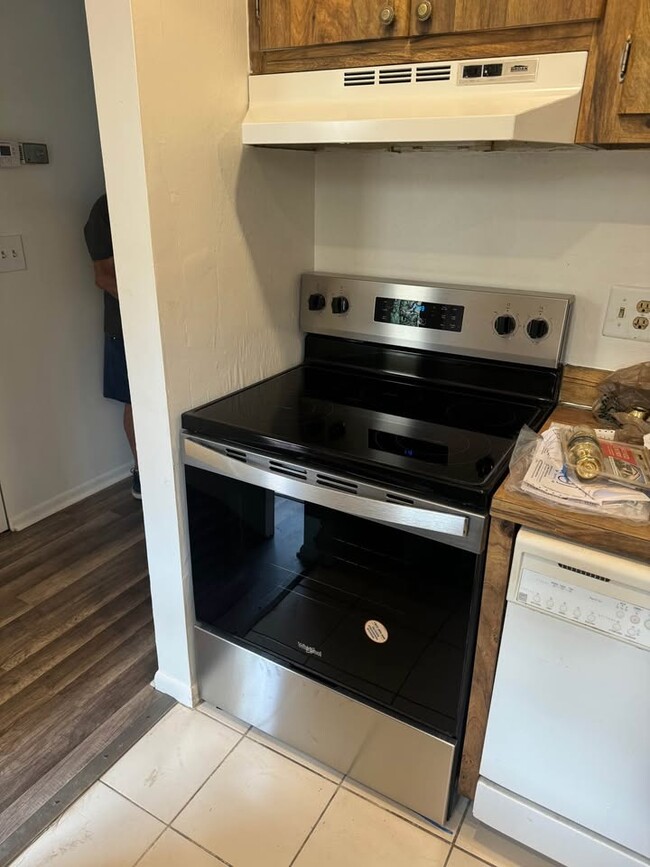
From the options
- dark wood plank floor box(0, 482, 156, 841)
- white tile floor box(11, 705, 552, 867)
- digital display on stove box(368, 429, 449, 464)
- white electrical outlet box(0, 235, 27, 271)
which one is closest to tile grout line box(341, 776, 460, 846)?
white tile floor box(11, 705, 552, 867)

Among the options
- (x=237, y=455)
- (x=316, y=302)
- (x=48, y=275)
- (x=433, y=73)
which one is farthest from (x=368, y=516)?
(x=48, y=275)

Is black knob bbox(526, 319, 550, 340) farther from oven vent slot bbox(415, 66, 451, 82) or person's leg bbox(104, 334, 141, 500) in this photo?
person's leg bbox(104, 334, 141, 500)

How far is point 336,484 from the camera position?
122 centimetres

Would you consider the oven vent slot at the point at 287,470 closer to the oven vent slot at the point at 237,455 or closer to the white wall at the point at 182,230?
the oven vent slot at the point at 237,455

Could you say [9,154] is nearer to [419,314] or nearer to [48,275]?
[48,275]

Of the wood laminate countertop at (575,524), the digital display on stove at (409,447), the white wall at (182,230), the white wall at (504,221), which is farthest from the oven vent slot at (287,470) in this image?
the white wall at (504,221)

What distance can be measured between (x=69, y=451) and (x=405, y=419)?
69.4 inches

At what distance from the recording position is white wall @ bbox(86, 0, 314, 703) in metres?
1.17

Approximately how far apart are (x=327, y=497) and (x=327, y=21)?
3.16 ft

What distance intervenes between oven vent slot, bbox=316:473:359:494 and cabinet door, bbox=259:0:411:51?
877 millimetres

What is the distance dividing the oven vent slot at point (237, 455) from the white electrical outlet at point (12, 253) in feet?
4.76

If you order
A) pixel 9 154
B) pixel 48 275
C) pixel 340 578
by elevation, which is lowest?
pixel 340 578

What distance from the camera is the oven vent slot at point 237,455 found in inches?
52.6

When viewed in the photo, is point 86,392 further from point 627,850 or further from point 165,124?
point 627,850
